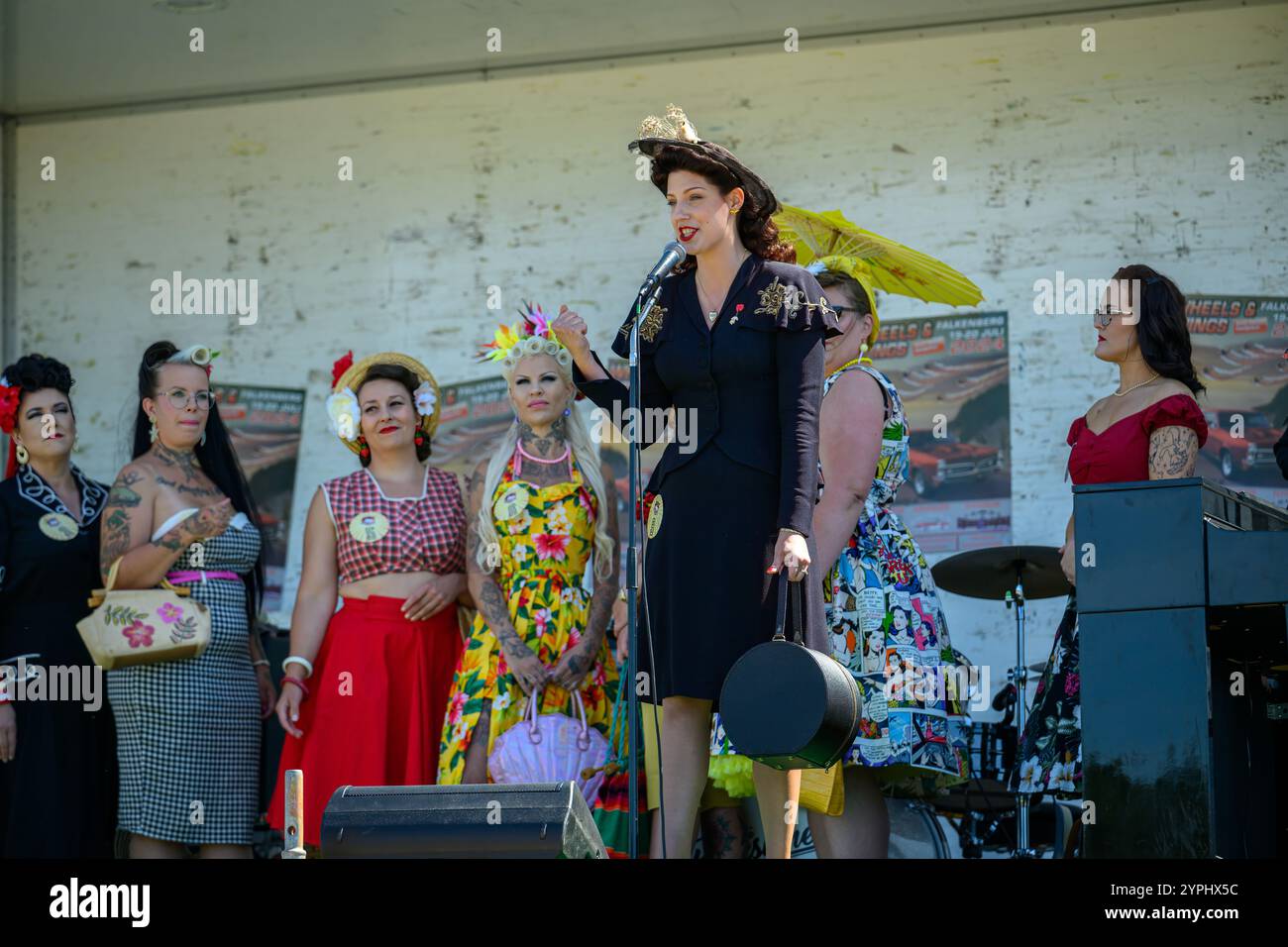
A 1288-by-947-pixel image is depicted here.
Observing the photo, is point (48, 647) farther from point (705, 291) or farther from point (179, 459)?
point (705, 291)

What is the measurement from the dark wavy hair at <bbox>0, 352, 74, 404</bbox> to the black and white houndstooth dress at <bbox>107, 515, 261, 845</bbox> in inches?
34.8

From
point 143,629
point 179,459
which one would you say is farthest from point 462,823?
point 179,459

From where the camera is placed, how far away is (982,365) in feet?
25.4

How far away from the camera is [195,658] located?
6293 millimetres

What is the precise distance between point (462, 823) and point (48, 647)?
3098mm

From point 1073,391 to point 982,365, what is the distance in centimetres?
38

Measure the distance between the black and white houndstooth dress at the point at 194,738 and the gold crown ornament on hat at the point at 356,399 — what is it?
0.52 meters

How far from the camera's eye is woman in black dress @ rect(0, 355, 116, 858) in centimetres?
639

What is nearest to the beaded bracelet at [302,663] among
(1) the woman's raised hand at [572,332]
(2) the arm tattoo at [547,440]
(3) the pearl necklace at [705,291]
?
(2) the arm tattoo at [547,440]

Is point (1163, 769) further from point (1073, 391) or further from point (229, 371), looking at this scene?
point (229, 371)

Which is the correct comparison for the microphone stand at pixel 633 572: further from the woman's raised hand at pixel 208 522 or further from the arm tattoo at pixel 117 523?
the arm tattoo at pixel 117 523

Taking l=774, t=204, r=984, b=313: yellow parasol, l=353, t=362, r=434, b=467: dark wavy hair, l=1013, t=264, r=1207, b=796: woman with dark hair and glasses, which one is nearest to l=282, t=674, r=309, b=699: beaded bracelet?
l=353, t=362, r=434, b=467: dark wavy hair
